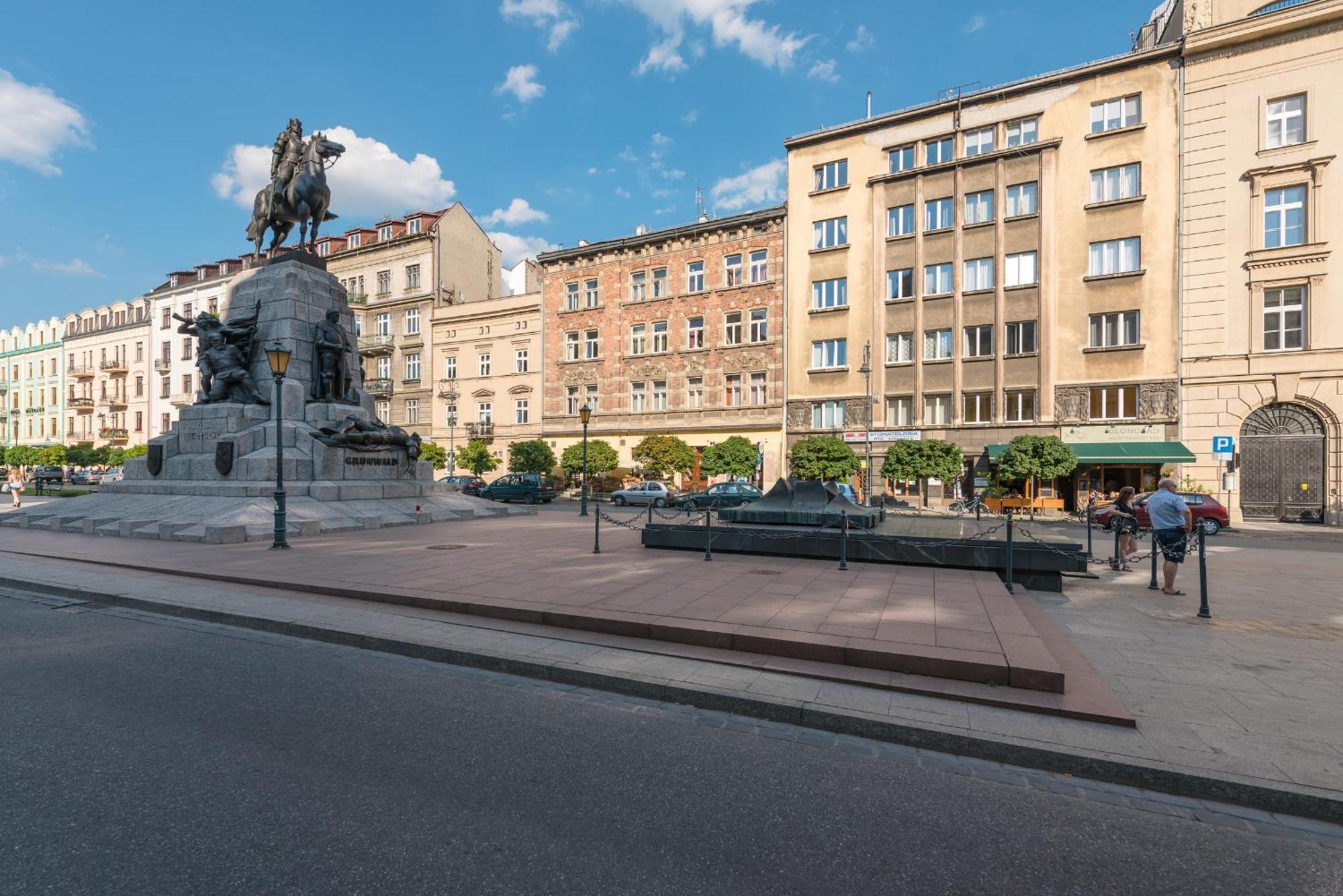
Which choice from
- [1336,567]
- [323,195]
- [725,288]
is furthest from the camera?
[725,288]

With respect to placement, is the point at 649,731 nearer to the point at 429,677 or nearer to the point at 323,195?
the point at 429,677

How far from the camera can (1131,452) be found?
91.4ft

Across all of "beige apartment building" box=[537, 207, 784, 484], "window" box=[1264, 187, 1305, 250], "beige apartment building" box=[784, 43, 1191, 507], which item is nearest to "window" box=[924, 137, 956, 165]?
"beige apartment building" box=[784, 43, 1191, 507]

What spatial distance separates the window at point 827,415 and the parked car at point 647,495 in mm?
9330

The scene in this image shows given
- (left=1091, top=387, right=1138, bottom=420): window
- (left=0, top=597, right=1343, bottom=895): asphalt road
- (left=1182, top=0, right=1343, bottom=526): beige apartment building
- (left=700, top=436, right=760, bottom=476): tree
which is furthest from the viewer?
(left=700, top=436, right=760, bottom=476): tree

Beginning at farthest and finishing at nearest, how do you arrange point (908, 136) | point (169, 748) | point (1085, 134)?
point (908, 136)
point (1085, 134)
point (169, 748)

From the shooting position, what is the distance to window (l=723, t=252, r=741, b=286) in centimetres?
3918

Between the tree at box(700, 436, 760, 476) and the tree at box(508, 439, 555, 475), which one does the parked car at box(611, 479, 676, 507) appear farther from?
the tree at box(508, 439, 555, 475)

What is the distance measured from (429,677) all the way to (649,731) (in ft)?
7.93

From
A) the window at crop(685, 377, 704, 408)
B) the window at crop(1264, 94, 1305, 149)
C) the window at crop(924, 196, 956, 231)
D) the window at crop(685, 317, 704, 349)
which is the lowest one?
the window at crop(685, 377, 704, 408)

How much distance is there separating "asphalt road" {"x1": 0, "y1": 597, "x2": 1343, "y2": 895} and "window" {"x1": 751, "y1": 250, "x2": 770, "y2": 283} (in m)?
35.8

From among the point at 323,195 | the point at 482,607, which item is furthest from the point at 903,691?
the point at 323,195

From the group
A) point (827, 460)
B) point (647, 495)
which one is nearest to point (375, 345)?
point (647, 495)

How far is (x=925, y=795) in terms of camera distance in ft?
12.6
